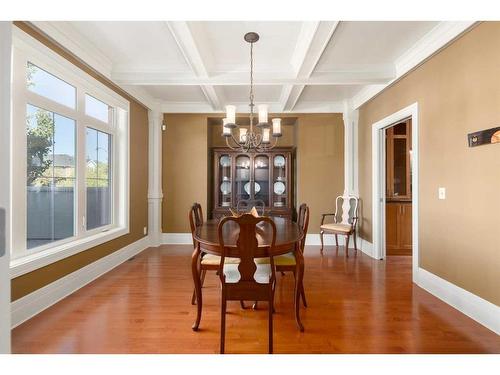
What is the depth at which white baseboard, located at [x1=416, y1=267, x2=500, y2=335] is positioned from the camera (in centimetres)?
211

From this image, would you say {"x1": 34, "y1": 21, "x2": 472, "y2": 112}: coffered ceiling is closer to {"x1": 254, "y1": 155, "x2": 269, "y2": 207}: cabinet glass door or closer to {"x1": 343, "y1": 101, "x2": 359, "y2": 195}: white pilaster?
{"x1": 343, "y1": 101, "x2": 359, "y2": 195}: white pilaster

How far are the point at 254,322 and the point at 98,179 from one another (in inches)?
106

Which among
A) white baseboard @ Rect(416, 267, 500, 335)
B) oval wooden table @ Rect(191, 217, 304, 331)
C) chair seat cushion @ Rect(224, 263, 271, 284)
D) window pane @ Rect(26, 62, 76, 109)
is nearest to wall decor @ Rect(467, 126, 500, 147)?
white baseboard @ Rect(416, 267, 500, 335)

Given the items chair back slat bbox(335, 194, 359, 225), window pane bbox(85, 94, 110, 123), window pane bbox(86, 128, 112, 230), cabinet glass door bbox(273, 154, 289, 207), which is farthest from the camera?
cabinet glass door bbox(273, 154, 289, 207)

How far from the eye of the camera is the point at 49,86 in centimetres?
261

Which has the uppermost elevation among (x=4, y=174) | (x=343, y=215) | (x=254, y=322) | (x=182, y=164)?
(x=182, y=164)

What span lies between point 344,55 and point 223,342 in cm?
313

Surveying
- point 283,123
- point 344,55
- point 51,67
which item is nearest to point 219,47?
point 344,55

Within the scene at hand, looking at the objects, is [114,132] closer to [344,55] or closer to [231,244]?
[231,244]

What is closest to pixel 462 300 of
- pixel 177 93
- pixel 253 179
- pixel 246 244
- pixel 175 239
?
pixel 246 244

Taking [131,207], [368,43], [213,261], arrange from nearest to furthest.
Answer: [213,261], [368,43], [131,207]

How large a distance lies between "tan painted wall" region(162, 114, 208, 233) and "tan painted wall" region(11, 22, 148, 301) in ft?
1.30

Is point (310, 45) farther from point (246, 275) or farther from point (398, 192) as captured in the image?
point (398, 192)

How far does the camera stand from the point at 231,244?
1.95m
